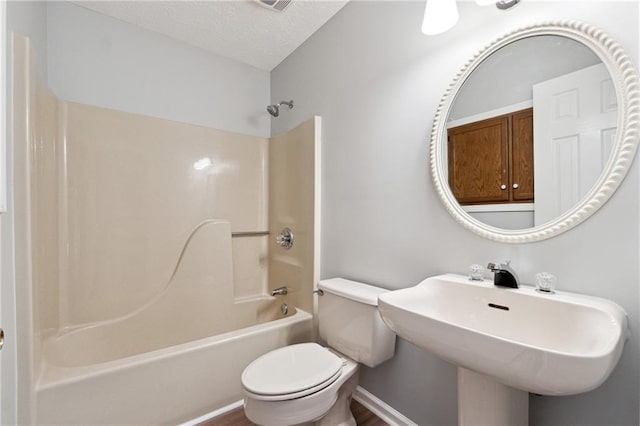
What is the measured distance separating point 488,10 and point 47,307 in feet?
8.07

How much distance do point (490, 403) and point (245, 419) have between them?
4.04ft

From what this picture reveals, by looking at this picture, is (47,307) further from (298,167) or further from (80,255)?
(298,167)

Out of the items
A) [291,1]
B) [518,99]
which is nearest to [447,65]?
[518,99]

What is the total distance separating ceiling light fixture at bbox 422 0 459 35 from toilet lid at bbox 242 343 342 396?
1492 millimetres

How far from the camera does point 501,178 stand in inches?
42.0

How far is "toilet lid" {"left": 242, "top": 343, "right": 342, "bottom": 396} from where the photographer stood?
3.66 feet

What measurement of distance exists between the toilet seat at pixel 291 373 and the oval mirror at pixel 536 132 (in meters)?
0.87

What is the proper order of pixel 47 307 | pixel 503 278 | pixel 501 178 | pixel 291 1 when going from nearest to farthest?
pixel 503 278
pixel 501 178
pixel 47 307
pixel 291 1

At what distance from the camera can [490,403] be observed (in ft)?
2.94

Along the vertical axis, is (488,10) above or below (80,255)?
above

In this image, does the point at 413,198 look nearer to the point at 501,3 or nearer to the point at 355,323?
the point at 355,323

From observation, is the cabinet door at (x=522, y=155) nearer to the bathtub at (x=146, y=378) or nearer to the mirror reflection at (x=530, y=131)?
the mirror reflection at (x=530, y=131)

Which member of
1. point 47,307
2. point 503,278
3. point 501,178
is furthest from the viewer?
point 47,307

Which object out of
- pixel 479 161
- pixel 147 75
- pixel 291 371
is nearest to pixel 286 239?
pixel 291 371
